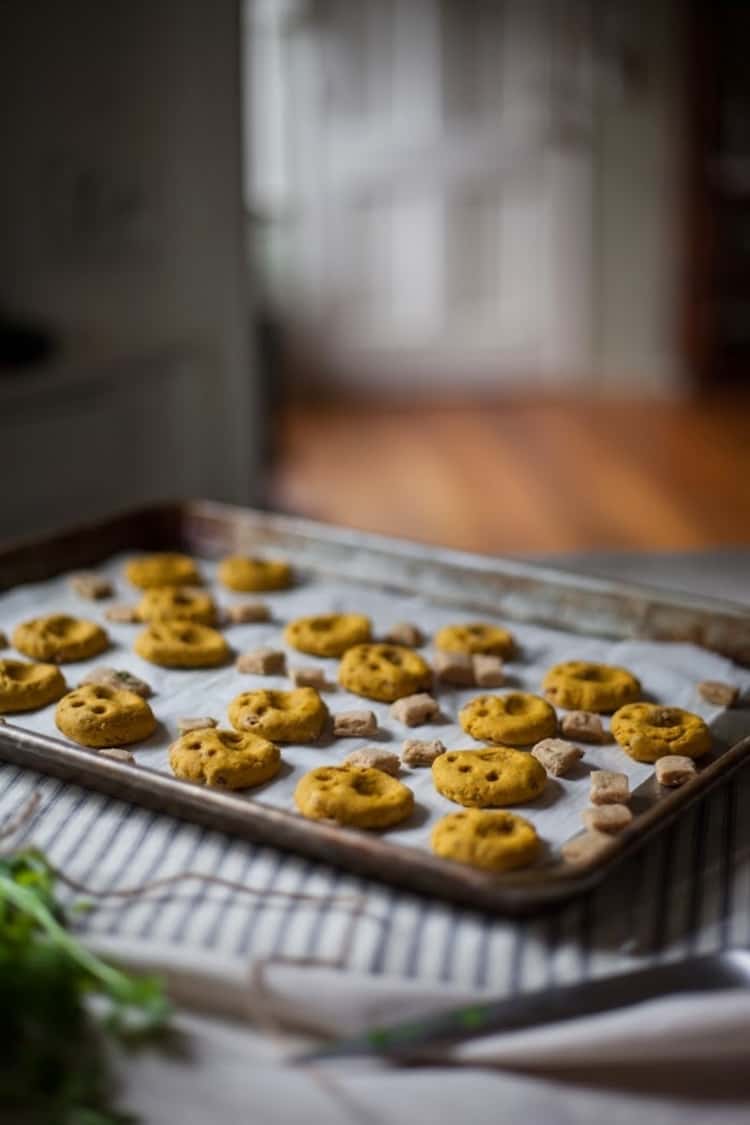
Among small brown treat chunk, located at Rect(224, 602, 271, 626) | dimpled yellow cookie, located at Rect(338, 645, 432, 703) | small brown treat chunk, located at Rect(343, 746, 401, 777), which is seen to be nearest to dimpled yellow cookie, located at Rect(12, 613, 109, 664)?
small brown treat chunk, located at Rect(224, 602, 271, 626)

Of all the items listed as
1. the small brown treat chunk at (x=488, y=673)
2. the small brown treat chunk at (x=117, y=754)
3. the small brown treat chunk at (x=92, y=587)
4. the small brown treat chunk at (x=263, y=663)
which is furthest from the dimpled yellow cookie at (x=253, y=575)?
the small brown treat chunk at (x=117, y=754)

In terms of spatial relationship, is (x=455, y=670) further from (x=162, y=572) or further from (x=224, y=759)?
(x=162, y=572)

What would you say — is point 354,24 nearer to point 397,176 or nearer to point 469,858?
point 397,176

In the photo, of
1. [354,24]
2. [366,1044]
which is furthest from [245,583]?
[354,24]

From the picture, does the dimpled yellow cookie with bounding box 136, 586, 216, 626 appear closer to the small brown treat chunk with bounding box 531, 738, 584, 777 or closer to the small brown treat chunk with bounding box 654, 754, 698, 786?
the small brown treat chunk with bounding box 531, 738, 584, 777

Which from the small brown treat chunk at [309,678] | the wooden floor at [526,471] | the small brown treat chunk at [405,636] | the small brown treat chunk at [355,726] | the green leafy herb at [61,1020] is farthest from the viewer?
the wooden floor at [526,471]

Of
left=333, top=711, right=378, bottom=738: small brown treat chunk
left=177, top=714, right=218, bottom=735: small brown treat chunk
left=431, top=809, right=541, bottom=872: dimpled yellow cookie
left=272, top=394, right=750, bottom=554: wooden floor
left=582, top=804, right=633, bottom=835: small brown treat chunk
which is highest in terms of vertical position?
left=431, top=809, right=541, bottom=872: dimpled yellow cookie

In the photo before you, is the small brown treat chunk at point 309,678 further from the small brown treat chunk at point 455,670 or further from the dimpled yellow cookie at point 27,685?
the dimpled yellow cookie at point 27,685
